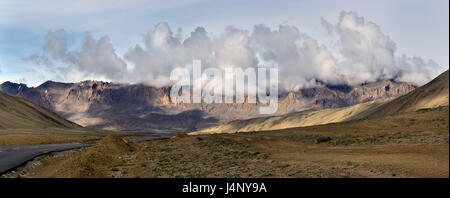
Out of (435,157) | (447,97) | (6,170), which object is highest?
(447,97)

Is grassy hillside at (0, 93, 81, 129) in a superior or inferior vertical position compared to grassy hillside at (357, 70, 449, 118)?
inferior

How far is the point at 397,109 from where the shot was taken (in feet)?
399

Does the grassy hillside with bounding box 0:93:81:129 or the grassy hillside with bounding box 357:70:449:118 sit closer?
the grassy hillside with bounding box 357:70:449:118

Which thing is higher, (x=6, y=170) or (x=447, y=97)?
(x=447, y=97)

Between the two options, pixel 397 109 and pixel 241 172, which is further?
pixel 397 109

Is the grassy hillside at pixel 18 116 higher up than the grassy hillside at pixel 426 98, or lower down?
lower down

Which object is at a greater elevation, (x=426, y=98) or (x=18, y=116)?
(x=426, y=98)

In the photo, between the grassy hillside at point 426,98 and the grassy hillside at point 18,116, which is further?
the grassy hillside at point 18,116

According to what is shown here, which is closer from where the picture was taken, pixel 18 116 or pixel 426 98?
pixel 426 98
